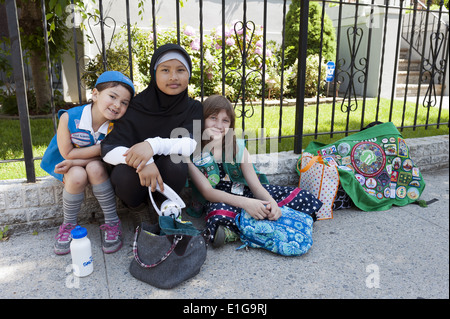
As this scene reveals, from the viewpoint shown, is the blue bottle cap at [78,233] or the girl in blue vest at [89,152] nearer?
the blue bottle cap at [78,233]

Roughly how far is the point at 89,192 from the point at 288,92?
208 inches

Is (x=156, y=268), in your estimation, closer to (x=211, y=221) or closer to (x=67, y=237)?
(x=211, y=221)

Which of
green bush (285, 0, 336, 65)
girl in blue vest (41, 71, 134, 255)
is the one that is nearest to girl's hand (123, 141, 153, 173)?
girl in blue vest (41, 71, 134, 255)

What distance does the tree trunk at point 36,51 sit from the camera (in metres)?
4.93

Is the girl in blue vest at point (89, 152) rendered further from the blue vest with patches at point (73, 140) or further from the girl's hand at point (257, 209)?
the girl's hand at point (257, 209)

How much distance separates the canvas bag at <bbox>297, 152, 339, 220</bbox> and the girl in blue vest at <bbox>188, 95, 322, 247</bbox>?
0.13 m

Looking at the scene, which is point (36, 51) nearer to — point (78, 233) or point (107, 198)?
point (107, 198)

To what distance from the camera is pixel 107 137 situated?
2.15 meters

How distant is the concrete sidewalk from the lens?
1827 mm

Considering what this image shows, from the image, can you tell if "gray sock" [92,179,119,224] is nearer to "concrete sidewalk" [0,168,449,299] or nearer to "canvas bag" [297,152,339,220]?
"concrete sidewalk" [0,168,449,299]

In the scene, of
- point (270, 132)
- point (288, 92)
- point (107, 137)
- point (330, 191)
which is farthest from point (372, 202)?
point (288, 92)

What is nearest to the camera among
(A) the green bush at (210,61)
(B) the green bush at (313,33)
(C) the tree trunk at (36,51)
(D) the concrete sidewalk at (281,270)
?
(D) the concrete sidewalk at (281,270)

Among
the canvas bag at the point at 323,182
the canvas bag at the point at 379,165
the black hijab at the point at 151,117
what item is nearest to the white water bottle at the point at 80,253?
the black hijab at the point at 151,117

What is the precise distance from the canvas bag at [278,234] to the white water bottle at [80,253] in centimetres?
89
